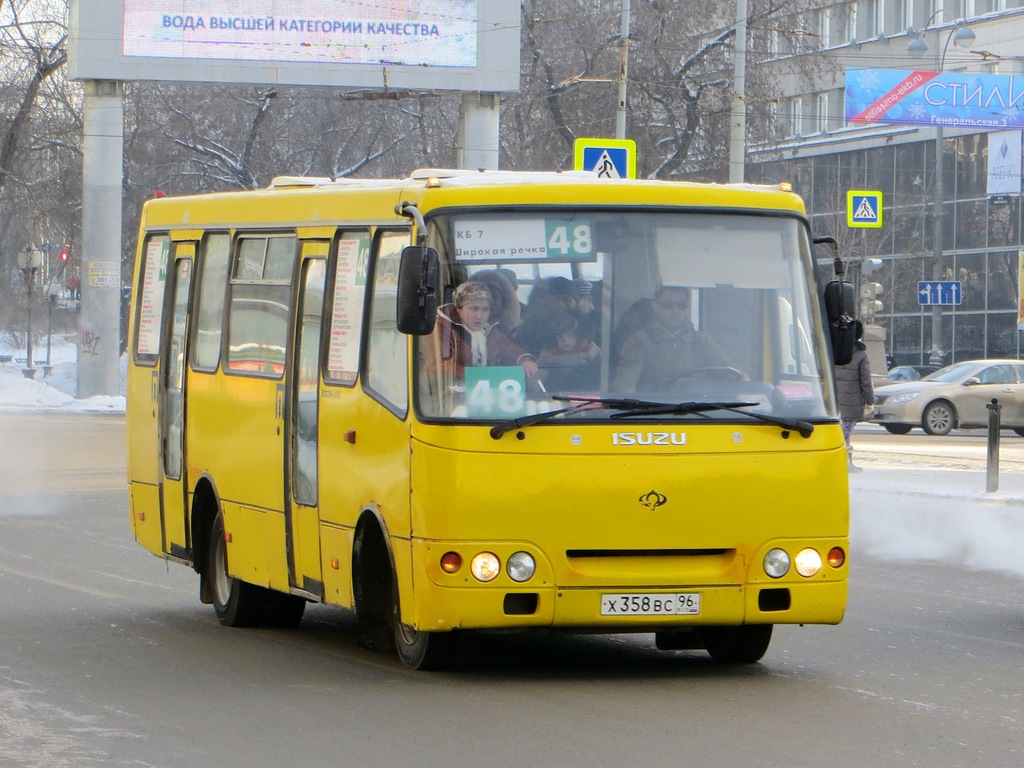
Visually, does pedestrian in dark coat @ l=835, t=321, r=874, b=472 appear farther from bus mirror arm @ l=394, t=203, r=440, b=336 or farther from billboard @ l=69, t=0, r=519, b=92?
billboard @ l=69, t=0, r=519, b=92

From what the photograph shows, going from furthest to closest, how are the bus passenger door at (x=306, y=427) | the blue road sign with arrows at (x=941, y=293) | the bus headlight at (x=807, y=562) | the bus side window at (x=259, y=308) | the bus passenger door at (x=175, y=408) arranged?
the blue road sign with arrows at (x=941, y=293) → the bus passenger door at (x=175, y=408) → the bus side window at (x=259, y=308) → the bus passenger door at (x=306, y=427) → the bus headlight at (x=807, y=562)

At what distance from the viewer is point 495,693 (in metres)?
8.56

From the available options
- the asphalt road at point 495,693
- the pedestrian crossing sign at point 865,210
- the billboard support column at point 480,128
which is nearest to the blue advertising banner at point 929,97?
the pedestrian crossing sign at point 865,210

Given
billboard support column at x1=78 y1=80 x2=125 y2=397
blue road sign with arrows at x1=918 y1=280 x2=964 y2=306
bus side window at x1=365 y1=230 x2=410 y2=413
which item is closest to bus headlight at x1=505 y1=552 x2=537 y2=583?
bus side window at x1=365 y1=230 x2=410 y2=413

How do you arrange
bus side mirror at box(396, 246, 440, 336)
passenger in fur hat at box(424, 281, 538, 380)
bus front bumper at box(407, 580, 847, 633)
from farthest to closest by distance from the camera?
passenger in fur hat at box(424, 281, 538, 380) < bus front bumper at box(407, 580, 847, 633) < bus side mirror at box(396, 246, 440, 336)

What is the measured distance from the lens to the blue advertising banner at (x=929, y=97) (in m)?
41.4

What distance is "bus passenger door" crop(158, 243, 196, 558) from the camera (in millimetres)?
11906

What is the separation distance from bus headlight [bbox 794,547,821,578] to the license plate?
21.3 inches

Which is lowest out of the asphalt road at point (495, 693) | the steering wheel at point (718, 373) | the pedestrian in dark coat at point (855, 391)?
the asphalt road at point (495, 693)

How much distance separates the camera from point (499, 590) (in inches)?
335

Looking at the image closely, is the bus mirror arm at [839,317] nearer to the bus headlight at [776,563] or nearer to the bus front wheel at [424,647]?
the bus headlight at [776,563]

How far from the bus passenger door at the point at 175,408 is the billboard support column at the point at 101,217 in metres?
32.3

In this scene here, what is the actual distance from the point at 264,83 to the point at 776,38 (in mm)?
12214

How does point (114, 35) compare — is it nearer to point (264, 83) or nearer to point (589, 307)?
point (264, 83)
